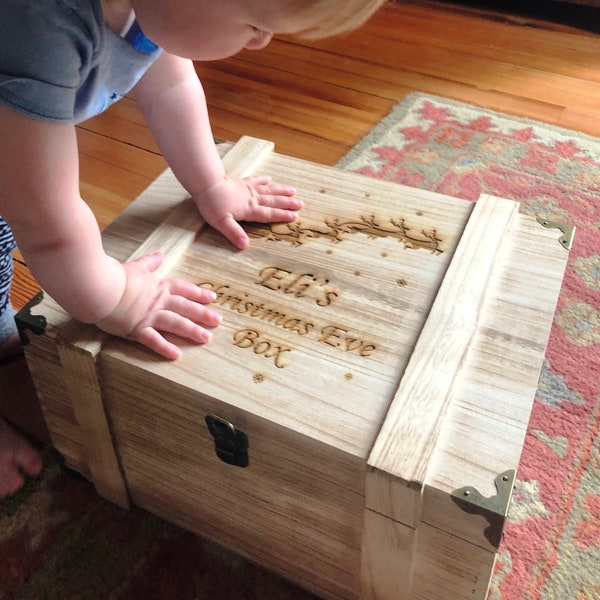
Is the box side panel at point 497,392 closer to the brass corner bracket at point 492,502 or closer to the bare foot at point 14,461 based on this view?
the brass corner bracket at point 492,502

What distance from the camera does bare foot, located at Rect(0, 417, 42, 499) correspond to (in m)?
0.82

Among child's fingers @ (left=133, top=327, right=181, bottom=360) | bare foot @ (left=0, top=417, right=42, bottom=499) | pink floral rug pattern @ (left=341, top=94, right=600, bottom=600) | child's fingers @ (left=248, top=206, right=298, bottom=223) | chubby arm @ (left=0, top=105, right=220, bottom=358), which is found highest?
chubby arm @ (left=0, top=105, right=220, bottom=358)

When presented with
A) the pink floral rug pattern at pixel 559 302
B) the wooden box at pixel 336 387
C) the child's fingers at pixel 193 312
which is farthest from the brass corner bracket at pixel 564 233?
the child's fingers at pixel 193 312

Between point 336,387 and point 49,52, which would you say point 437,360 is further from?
point 49,52

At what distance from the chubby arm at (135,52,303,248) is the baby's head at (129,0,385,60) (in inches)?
8.0

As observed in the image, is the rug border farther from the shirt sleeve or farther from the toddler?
the shirt sleeve

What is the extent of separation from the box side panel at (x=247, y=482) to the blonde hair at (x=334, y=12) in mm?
328

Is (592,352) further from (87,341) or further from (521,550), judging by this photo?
(87,341)

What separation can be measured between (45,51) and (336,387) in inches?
14.3

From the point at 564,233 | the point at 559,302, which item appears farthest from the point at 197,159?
the point at 559,302

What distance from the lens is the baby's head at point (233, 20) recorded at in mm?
500

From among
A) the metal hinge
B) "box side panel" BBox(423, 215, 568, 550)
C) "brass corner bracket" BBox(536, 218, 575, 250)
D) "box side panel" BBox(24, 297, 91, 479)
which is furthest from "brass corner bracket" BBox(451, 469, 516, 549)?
"box side panel" BBox(24, 297, 91, 479)

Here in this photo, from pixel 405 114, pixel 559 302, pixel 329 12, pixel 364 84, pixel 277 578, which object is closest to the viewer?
pixel 329 12

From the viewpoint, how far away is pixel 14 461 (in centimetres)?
84
